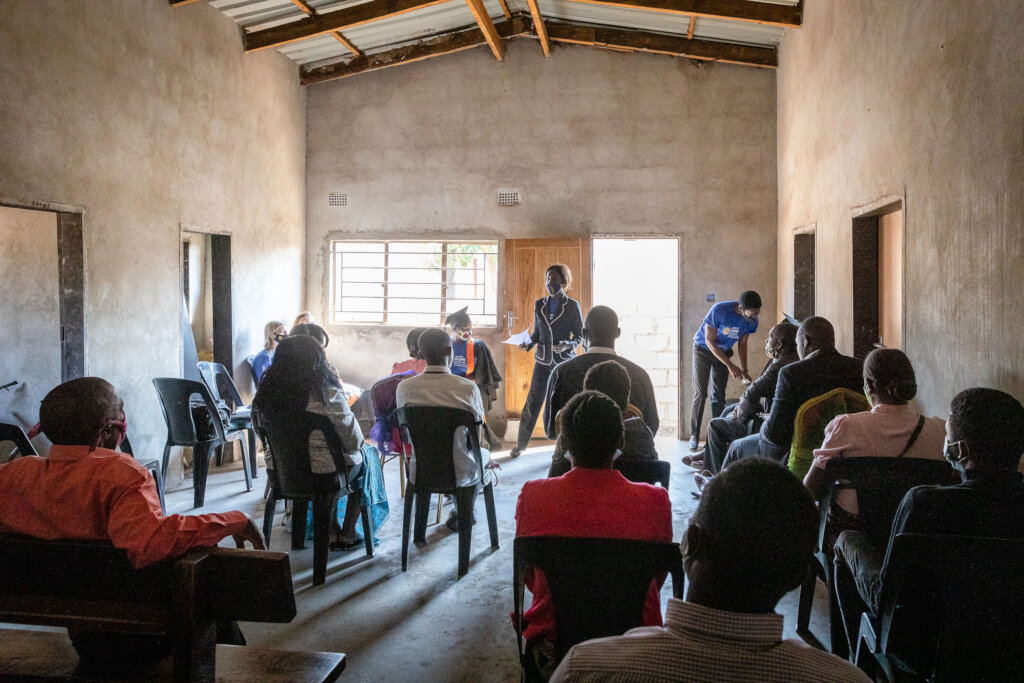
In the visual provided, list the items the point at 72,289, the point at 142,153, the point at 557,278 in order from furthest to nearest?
the point at 557,278 → the point at 142,153 → the point at 72,289

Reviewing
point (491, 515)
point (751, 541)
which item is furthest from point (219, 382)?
point (751, 541)

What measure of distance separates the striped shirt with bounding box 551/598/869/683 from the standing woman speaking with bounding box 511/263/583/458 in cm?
510

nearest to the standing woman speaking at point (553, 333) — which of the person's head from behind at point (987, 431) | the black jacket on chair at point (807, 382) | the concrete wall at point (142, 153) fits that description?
the concrete wall at point (142, 153)

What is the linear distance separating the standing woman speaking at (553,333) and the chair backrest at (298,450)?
267 centimetres

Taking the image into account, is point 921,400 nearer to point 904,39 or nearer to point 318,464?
point 904,39

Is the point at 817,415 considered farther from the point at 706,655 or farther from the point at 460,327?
the point at 460,327

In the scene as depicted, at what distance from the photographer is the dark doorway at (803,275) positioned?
6516mm

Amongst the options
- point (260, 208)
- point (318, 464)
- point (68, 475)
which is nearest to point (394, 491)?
point (318, 464)

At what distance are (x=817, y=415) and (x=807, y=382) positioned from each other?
216 millimetres

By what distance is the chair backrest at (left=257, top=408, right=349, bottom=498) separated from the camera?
11.8 feet

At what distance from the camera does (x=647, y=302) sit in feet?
31.3

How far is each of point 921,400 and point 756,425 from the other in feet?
2.99

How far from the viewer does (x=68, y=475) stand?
184 centimetres

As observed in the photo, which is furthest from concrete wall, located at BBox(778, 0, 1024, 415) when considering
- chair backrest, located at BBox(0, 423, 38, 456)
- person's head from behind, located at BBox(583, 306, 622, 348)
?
chair backrest, located at BBox(0, 423, 38, 456)
